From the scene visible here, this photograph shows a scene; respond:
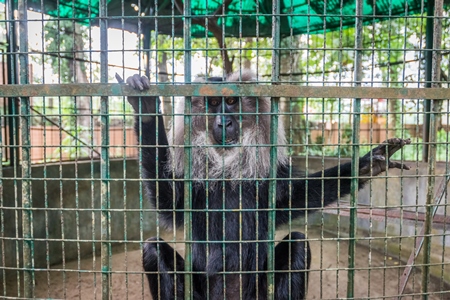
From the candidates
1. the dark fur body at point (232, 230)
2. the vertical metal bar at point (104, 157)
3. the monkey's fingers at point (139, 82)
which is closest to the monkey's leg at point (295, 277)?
the dark fur body at point (232, 230)

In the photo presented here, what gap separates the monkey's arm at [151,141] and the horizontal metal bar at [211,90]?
10 centimetres

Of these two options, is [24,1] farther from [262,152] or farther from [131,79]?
[262,152]

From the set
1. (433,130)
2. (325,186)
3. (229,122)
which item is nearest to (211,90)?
(229,122)

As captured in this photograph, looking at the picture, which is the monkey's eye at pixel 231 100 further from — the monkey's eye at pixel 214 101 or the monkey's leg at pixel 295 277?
the monkey's leg at pixel 295 277

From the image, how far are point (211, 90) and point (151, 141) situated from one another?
725 mm

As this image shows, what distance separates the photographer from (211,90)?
84.4 inches

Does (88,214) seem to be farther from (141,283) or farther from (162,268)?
(162,268)

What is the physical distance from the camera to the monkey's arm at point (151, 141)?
2.33 m

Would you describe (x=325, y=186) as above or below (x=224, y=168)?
below

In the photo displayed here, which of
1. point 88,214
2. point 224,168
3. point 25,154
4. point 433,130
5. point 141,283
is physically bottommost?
point 141,283

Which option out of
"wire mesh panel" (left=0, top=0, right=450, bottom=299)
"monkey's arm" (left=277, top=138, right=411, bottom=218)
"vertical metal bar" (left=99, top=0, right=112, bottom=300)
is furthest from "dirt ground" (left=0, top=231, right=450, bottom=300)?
"vertical metal bar" (left=99, top=0, right=112, bottom=300)

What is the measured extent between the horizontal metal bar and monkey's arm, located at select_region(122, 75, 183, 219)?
0.10 m

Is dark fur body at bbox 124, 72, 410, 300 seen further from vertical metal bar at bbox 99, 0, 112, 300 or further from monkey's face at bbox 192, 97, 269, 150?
vertical metal bar at bbox 99, 0, 112, 300

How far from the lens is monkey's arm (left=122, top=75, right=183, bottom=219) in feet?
7.63
